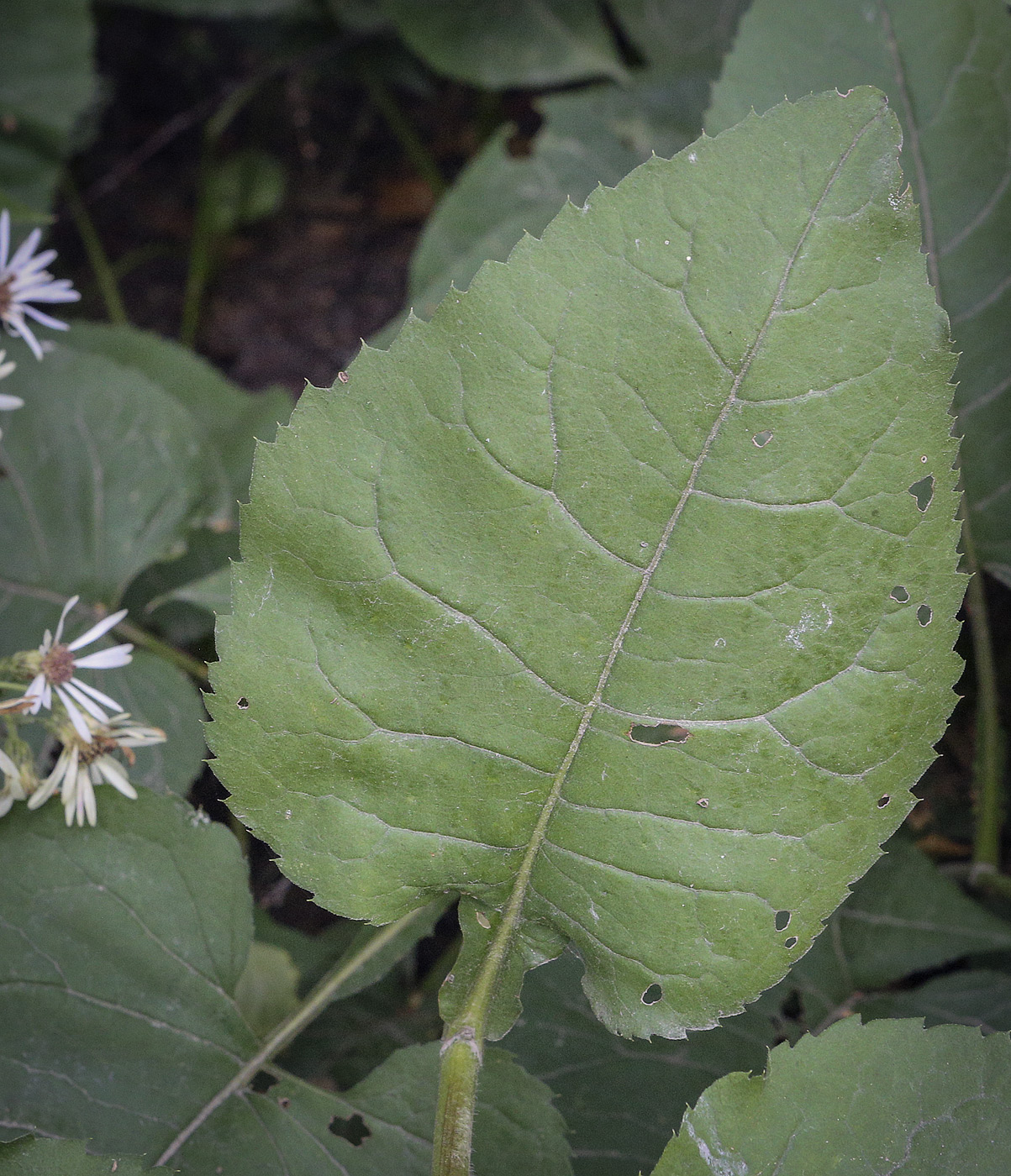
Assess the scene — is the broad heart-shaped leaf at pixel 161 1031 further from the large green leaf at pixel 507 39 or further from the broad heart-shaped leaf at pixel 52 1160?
the large green leaf at pixel 507 39

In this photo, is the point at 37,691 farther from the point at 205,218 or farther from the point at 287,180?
the point at 287,180

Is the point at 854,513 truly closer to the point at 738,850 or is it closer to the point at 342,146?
the point at 738,850

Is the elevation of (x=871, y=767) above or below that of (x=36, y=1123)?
above

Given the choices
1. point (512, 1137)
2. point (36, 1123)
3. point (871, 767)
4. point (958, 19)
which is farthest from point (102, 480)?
point (958, 19)

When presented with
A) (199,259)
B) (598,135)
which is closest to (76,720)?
(598,135)

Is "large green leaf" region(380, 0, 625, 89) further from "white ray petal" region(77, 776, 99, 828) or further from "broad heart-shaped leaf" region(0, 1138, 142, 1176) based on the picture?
"broad heart-shaped leaf" region(0, 1138, 142, 1176)

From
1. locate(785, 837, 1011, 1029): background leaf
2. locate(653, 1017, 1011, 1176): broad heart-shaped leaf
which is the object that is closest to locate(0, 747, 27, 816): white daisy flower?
locate(653, 1017, 1011, 1176): broad heart-shaped leaf

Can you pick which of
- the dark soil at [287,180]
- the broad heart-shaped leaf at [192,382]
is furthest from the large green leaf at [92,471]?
the dark soil at [287,180]
